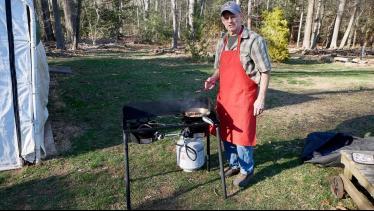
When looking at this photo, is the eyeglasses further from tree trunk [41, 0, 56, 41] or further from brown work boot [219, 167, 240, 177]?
tree trunk [41, 0, 56, 41]

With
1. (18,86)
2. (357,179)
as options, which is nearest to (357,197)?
(357,179)

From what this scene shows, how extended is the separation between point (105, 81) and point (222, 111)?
269 inches

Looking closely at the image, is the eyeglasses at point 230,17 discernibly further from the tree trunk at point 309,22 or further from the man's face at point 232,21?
the tree trunk at point 309,22

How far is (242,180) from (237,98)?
101cm

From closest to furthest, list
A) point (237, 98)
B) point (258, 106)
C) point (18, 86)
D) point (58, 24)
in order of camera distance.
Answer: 1. point (258, 106)
2. point (237, 98)
3. point (18, 86)
4. point (58, 24)

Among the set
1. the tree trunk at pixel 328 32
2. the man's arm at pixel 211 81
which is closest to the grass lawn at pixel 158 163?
the man's arm at pixel 211 81

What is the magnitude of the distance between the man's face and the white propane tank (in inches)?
55.9

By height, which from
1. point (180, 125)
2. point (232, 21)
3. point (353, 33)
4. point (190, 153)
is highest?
point (353, 33)

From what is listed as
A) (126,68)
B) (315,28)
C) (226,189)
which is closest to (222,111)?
(226,189)

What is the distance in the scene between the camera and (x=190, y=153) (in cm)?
430

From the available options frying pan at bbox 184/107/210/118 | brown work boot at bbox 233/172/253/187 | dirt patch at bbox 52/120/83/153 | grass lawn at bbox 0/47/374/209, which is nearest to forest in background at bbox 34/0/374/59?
grass lawn at bbox 0/47/374/209

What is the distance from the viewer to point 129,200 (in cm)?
358

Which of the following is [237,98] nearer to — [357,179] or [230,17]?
[230,17]

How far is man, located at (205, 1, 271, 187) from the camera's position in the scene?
11.7 ft
